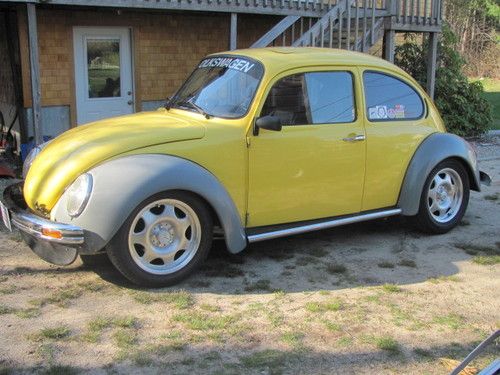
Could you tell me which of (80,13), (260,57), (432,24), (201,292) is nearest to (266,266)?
(201,292)

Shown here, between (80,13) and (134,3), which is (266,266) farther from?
(80,13)

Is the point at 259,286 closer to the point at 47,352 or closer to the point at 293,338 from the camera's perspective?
the point at 293,338

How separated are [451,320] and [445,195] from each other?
220 centimetres

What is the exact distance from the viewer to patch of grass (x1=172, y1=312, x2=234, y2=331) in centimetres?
390

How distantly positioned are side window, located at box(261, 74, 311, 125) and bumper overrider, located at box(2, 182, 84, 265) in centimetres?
176

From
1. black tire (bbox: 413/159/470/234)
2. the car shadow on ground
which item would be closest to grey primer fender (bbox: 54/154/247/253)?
the car shadow on ground

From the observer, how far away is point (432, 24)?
1133cm

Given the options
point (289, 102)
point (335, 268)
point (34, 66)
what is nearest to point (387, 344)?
point (335, 268)

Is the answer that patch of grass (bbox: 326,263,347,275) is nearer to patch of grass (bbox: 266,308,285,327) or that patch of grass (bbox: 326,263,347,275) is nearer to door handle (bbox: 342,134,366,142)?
patch of grass (bbox: 266,308,285,327)

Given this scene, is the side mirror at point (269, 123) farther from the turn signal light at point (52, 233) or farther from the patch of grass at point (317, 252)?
the turn signal light at point (52, 233)

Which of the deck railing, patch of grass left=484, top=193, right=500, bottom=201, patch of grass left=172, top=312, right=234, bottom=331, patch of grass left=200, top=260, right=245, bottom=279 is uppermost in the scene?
the deck railing

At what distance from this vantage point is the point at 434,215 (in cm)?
598

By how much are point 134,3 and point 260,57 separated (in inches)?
162

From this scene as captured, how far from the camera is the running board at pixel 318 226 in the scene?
15.9ft
